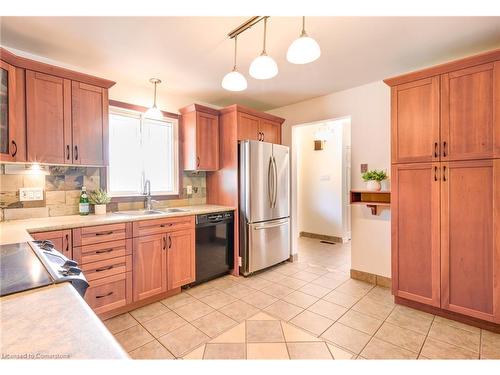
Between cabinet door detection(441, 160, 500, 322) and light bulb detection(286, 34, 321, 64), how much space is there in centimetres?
161

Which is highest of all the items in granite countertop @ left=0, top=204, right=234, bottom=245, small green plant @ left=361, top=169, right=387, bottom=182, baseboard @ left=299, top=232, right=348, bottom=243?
small green plant @ left=361, top=169, right=387, bottom=182

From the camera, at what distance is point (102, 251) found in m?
2.23

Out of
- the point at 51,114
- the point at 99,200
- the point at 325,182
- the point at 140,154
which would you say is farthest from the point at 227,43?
the point at 325,182

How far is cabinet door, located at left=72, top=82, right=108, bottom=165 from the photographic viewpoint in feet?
7.67

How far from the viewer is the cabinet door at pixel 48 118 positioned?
2.10 meters

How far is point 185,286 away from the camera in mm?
2947

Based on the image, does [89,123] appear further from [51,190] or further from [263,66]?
[263,66]

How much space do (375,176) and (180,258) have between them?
2.36m

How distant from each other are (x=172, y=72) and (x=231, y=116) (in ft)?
2.96

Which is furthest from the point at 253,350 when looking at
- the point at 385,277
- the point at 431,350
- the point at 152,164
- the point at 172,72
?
the point at 172,72

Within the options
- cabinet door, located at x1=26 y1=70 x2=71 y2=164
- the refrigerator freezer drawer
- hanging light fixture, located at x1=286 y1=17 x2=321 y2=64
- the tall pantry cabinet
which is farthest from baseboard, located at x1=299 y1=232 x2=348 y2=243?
cabinet door, located at x1=26 y1=70 x2=71 y2=164

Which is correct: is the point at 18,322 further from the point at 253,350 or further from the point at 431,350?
the point at 431,350

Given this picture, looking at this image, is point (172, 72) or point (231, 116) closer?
point (172, 72)

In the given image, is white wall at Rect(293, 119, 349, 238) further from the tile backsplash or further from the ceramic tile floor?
the tile backsplash
